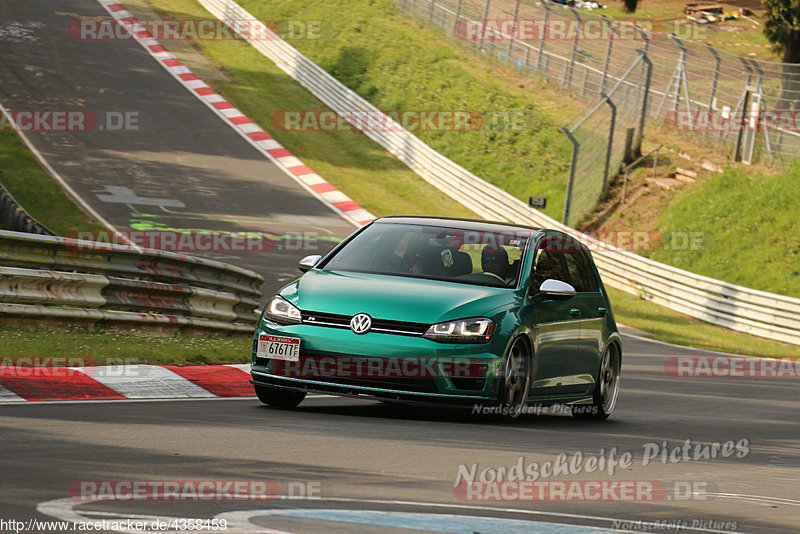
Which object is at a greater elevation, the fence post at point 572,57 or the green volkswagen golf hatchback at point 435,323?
the green volkswagen golf hatchback at point 435,323

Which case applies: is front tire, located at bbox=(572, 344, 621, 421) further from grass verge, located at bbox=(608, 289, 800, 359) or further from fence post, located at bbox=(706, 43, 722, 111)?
fence post, located at bbox=(706, 43, 722, 111)

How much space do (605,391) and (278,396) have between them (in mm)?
3209

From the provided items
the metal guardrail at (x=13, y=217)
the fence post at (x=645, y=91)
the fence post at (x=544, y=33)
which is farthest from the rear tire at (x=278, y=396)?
the fence post at (x=544, y=33)

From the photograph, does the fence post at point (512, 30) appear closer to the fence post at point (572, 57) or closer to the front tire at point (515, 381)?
the fence post at point (572, 57)

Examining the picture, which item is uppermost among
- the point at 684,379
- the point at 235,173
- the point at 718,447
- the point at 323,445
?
the point at 323,445

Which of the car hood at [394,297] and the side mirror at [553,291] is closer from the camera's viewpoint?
the car hood at [394,297]

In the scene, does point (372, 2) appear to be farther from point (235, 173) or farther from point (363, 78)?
point (235, 173)

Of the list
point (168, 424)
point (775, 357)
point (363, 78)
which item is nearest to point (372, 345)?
point (168, 424)

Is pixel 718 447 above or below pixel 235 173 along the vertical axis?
above

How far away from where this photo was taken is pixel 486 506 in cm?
608

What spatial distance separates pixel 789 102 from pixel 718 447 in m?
22.1

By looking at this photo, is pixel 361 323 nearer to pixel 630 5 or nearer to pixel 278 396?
pixel 278 396

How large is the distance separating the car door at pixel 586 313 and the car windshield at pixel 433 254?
74 cm

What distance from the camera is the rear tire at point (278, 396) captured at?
943 centimetres
